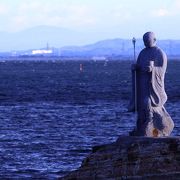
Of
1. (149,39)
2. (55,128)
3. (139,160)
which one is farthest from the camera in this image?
(55,128)

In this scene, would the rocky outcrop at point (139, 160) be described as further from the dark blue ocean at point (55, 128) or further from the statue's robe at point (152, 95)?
the dark blue ocean at point (55, 128)

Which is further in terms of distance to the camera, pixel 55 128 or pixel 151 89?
pixel 55 128

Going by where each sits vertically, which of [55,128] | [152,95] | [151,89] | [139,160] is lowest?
[55,128]

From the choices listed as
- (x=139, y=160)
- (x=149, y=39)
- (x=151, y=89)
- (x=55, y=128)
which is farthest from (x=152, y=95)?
(x=55, y=128)

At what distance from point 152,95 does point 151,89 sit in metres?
0.12

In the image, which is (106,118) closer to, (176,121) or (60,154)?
(176,121)

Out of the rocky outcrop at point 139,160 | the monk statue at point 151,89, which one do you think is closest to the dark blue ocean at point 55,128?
the monk statue at point 151,89

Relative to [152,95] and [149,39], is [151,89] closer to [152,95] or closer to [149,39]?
[152,95]

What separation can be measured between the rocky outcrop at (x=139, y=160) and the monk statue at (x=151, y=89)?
862mm

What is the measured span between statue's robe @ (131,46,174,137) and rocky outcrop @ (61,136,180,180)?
85 cm

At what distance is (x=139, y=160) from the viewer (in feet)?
56.9

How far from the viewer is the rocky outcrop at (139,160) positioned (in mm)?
17141

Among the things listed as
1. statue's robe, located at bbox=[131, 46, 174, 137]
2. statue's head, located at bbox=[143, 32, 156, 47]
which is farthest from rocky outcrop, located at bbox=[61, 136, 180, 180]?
statue's head, located at bbox=[143, 32, 156, 47]

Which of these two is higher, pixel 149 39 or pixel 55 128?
pixel 149 39
